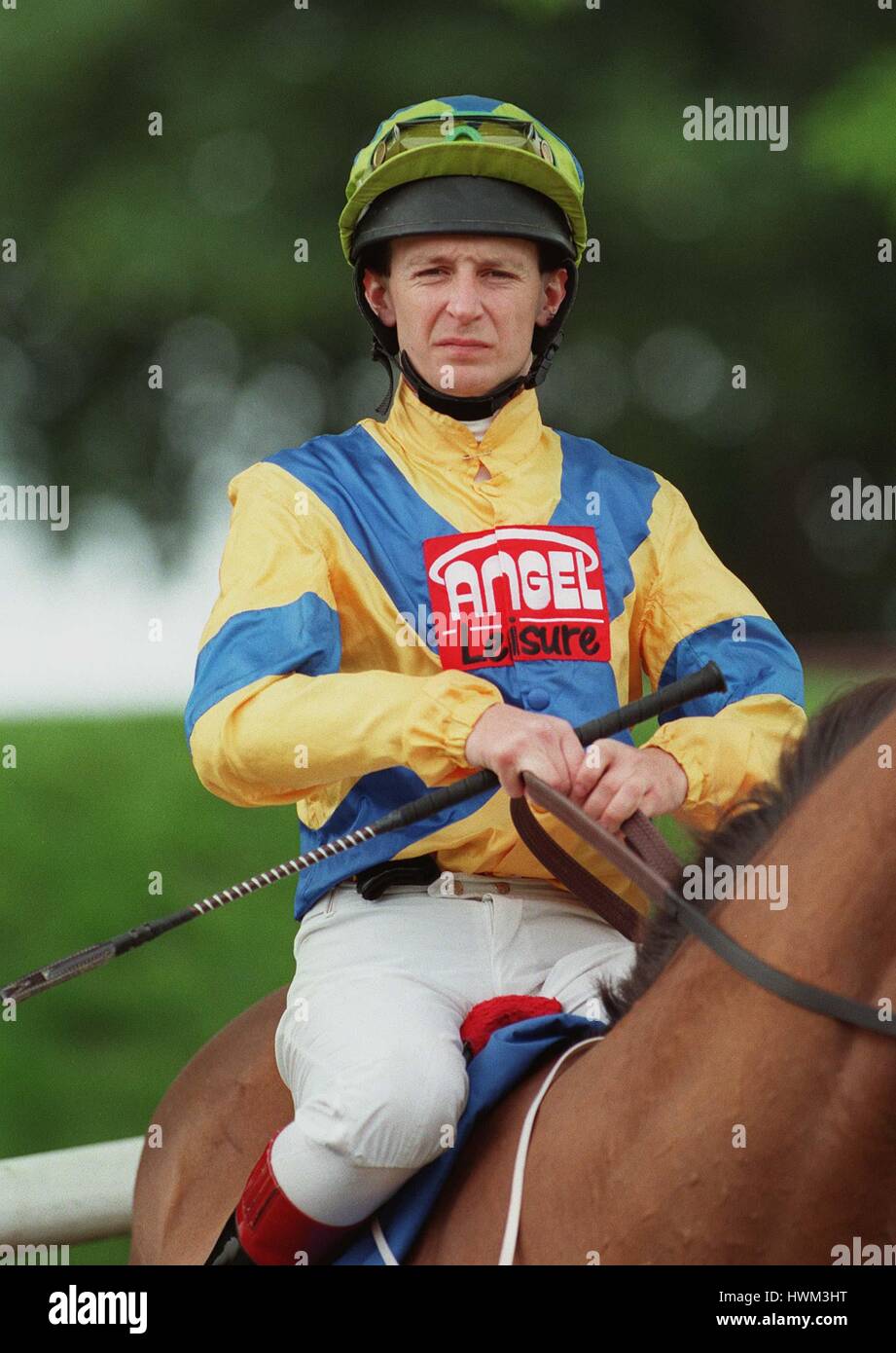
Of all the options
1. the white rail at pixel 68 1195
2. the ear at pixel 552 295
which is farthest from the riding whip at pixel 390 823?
the white rail at pixel 68 1195

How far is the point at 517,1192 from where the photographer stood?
211 cm

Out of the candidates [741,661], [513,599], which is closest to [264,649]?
[513,599]

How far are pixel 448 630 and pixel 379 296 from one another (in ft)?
2.08

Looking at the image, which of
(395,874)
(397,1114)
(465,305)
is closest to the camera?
(397,1114)

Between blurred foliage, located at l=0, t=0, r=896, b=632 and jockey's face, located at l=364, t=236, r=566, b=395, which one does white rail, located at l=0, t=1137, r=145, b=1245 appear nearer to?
jockey's face, located at l=364, t=236, r=566, b=395

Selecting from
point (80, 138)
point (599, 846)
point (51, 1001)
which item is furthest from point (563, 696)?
point (80, 138)

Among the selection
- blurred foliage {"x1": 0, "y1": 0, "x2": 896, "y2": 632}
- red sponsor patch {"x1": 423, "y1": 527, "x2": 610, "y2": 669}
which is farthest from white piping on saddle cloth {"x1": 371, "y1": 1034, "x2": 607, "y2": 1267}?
blurred foliage {"x1": 0, "y1": 0, "x2": 896, "y2": 632}

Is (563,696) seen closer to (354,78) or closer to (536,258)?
(536,258)

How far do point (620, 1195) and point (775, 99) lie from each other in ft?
22.0

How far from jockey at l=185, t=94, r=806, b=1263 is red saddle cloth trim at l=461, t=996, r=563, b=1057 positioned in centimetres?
2

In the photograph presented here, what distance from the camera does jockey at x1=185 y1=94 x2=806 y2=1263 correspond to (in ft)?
7.39

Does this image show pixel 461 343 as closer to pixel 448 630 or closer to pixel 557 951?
pixel 448 630

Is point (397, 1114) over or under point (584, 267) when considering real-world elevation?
under

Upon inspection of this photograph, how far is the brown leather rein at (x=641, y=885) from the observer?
6.02 feet
